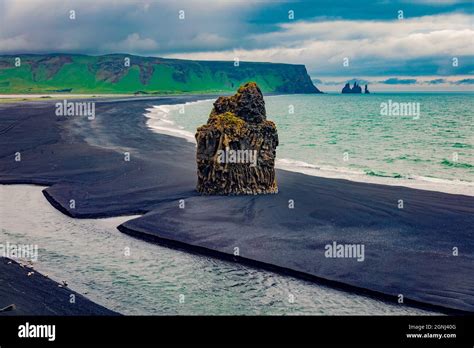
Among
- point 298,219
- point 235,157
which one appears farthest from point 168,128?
point 298,219

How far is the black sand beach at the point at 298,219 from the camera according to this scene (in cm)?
1429

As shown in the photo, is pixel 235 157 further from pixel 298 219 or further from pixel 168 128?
pixel 168 128

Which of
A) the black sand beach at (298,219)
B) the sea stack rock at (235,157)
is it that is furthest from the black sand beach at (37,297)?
the sea stack rock at (235,157)

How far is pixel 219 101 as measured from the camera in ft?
85.1

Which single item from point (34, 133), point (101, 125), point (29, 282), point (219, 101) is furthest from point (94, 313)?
point (101, 125)

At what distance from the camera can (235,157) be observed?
2325 centimetres

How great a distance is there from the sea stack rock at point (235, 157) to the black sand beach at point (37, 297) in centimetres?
1044

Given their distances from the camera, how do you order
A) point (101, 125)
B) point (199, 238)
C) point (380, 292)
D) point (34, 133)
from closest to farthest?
point (380, 292), point (199, 238), point (34, 133), point (101, 125)

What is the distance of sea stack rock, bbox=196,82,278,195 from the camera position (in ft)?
76.4

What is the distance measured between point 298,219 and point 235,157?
5.05 metres

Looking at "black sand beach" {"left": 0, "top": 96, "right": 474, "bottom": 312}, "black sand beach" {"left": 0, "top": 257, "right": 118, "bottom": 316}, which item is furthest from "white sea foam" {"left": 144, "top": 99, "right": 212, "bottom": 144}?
"black sand beach" {"left": 0, "top": 257, "right": 118, "bottom": 316}

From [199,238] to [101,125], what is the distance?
152 feet

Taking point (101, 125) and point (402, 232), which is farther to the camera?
point (101, 125)
